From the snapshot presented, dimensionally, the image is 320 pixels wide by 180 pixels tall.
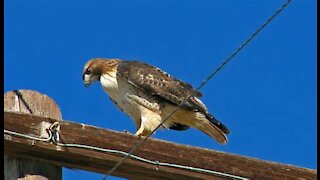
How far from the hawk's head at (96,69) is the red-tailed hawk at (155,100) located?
91 mm

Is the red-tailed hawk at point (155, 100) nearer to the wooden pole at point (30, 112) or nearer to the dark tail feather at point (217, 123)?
the dark tail feather at point (217, 123)

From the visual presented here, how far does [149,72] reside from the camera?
977cm

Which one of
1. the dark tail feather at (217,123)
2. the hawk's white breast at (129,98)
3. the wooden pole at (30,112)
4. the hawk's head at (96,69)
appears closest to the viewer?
the wooden pole at (30,112)

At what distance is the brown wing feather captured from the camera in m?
9.45

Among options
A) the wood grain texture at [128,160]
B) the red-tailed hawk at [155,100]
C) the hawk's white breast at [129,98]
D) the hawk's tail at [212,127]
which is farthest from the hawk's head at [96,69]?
the wood grain texture at [128,160]

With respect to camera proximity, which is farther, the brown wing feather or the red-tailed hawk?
the brown wing feather

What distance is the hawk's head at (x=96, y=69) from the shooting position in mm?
9945

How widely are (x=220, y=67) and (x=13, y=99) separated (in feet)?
3.84

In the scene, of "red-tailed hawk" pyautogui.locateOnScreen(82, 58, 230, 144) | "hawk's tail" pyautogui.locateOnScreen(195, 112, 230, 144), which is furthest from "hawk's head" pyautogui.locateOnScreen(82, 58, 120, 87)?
"hawk's tail" pyautogui.locateOnScreen(195, 112, 230, 144)

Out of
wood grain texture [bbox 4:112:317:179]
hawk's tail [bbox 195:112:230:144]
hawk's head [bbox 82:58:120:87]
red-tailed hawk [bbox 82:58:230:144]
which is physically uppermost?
hawk's head [bbox 82:58:120:87]

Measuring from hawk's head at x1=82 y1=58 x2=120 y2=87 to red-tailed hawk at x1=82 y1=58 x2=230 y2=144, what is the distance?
0.30 ft

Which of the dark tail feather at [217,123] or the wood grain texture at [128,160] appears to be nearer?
the wood grain texture at [128,160]

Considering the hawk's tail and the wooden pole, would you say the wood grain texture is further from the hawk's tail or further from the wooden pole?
the hawk's tail

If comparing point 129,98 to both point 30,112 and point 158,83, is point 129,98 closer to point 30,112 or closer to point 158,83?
point 158,83
